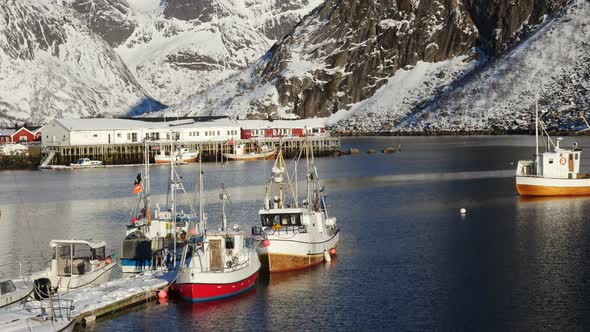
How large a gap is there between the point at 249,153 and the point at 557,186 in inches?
3609

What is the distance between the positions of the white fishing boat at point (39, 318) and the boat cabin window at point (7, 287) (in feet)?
6.26

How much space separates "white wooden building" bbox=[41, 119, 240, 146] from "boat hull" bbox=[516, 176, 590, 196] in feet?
296

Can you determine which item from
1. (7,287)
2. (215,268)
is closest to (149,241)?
(215,268)

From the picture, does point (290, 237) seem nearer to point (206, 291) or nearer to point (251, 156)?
point (206, 291)

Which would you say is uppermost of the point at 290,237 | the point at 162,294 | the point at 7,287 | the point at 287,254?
the point at 290,237

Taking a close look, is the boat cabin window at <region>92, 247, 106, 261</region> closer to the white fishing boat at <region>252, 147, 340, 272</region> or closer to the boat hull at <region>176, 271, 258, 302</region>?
the boat hull at <region>176, 271, 258, 302</region>

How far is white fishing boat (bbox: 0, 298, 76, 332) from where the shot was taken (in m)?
42.8

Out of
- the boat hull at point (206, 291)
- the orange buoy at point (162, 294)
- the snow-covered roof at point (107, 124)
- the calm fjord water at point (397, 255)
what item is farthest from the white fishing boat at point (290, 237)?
the snow-covered roof at point (107, 124)

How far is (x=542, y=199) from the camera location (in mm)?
93125

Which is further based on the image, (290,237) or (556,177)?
(556,177)

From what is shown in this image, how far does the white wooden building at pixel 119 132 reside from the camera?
579 ft

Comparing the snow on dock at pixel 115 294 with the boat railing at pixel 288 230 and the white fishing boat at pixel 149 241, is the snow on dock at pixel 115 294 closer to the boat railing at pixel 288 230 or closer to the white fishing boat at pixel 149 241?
the white fishing boat at pixel 149 241

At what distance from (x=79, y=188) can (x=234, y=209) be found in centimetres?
3658

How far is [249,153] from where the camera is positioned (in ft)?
590
